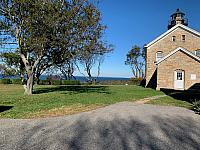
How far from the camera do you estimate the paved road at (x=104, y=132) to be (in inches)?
277

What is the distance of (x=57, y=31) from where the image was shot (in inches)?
860

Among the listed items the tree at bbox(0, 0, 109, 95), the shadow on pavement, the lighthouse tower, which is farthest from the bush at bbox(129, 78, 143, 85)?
the shadow on pavement

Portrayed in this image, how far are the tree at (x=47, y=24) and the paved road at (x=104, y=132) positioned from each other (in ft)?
36.8

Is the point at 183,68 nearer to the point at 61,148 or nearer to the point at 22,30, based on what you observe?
the point at 22,30

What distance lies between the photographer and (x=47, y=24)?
2109cm

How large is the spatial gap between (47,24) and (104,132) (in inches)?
564

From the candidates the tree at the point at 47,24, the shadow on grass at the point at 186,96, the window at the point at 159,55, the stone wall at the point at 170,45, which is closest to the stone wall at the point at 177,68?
the shadow on grass at the point at 186,96

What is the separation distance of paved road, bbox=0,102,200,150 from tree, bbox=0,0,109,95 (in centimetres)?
1123

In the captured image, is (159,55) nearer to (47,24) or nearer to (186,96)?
(186,96)

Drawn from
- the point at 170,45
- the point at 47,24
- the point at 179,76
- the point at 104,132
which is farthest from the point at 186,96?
the point at 104,132

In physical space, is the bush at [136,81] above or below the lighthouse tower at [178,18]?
below

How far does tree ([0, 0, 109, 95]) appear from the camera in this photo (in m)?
21.4

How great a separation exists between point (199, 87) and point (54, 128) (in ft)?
82.3

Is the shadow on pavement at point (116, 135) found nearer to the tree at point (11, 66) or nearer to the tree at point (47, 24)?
the tree at point (47, 24)
